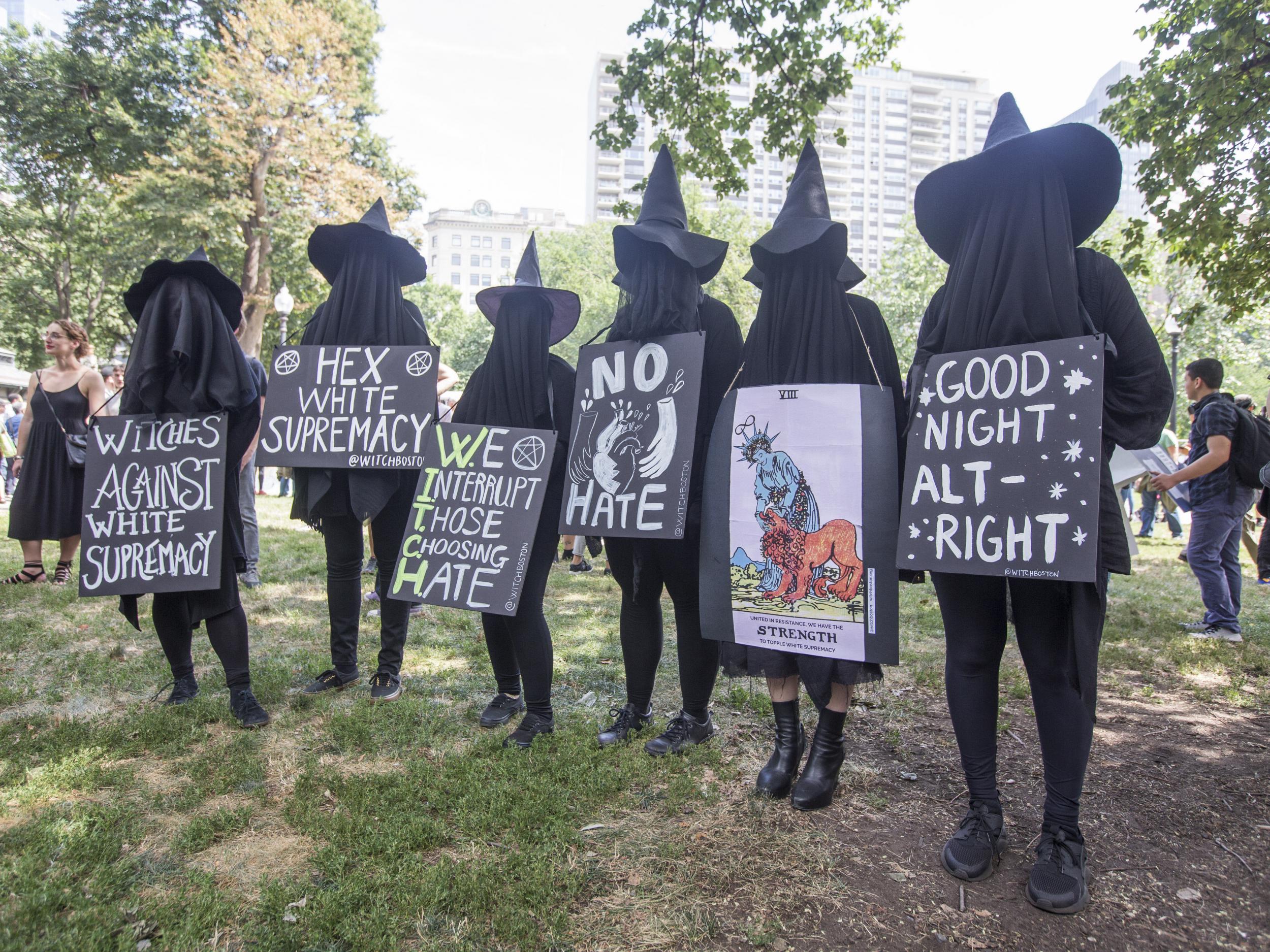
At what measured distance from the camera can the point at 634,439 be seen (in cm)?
328

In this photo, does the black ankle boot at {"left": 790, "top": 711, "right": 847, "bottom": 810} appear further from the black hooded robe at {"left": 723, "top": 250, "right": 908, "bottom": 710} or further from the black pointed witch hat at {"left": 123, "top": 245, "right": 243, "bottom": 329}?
the black pointed witch hat at {"left": 123, "top": 245, "right": 243, "bottom": 329}

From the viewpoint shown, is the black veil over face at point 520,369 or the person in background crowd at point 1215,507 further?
the person in background crowd at point 1215,507

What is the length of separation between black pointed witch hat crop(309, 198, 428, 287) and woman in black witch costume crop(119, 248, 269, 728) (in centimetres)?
55

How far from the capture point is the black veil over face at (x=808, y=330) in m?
2.91

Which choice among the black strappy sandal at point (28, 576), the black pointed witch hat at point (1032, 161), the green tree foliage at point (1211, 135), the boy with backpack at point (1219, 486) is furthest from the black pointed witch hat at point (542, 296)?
the black strappy sandal at point (28, 576)

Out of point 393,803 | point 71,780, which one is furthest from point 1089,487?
point 71,780

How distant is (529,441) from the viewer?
11.7 feet

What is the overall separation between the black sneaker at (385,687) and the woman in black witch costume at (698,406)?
126cm

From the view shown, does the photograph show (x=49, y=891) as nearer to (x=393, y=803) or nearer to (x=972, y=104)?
(x=393, y=803)

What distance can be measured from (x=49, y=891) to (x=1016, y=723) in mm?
3953

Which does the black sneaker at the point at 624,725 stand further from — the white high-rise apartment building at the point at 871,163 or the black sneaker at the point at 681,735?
the white high-rise apartment building at the point at 871,163

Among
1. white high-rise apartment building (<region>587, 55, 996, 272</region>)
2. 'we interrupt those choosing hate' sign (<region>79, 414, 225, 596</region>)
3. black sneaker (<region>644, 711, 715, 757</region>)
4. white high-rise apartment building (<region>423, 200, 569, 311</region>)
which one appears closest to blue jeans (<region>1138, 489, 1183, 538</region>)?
black sneaker (<region>644, 711, 715, 757</region>)

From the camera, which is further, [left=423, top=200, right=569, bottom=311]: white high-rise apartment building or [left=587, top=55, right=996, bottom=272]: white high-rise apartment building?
[left=587, top=55, right=996, bottom=272]: white high-rise apartment building

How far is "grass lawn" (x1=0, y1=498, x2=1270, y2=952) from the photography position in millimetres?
2156
